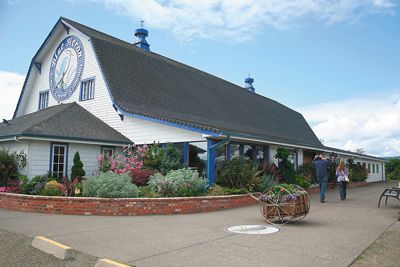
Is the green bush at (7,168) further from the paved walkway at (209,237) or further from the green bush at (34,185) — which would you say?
the paved walkway at (209,237)

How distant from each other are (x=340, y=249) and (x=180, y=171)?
6.87 m

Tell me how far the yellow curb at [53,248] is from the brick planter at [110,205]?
360 centimetres

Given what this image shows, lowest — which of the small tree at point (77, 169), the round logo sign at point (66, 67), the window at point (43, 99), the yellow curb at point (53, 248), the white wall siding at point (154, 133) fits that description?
the yellow curb at point (53, 248)

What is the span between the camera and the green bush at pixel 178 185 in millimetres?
11664

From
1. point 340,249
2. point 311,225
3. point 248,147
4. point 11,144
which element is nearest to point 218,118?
point 248,147

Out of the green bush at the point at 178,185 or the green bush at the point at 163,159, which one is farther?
the green bush at the point at 163,159

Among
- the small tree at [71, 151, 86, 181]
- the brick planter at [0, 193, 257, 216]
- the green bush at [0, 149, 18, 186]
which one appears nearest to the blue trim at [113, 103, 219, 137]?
the small tree at [71, 151, 86, 181]

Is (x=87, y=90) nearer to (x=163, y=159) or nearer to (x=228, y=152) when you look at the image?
(x=163, y=159)

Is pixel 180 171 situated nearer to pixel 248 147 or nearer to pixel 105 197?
pixel 105 197

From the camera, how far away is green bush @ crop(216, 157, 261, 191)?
13617mm

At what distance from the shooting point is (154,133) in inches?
619

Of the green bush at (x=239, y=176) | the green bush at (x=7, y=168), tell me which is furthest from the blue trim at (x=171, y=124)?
the green bush at (x=7, y=168)

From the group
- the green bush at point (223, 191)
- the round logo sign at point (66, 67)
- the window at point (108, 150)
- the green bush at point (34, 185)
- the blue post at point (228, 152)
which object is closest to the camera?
the green bush at point (34, 185)

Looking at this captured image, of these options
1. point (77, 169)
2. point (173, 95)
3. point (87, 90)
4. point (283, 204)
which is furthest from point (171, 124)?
point (283, 204)
